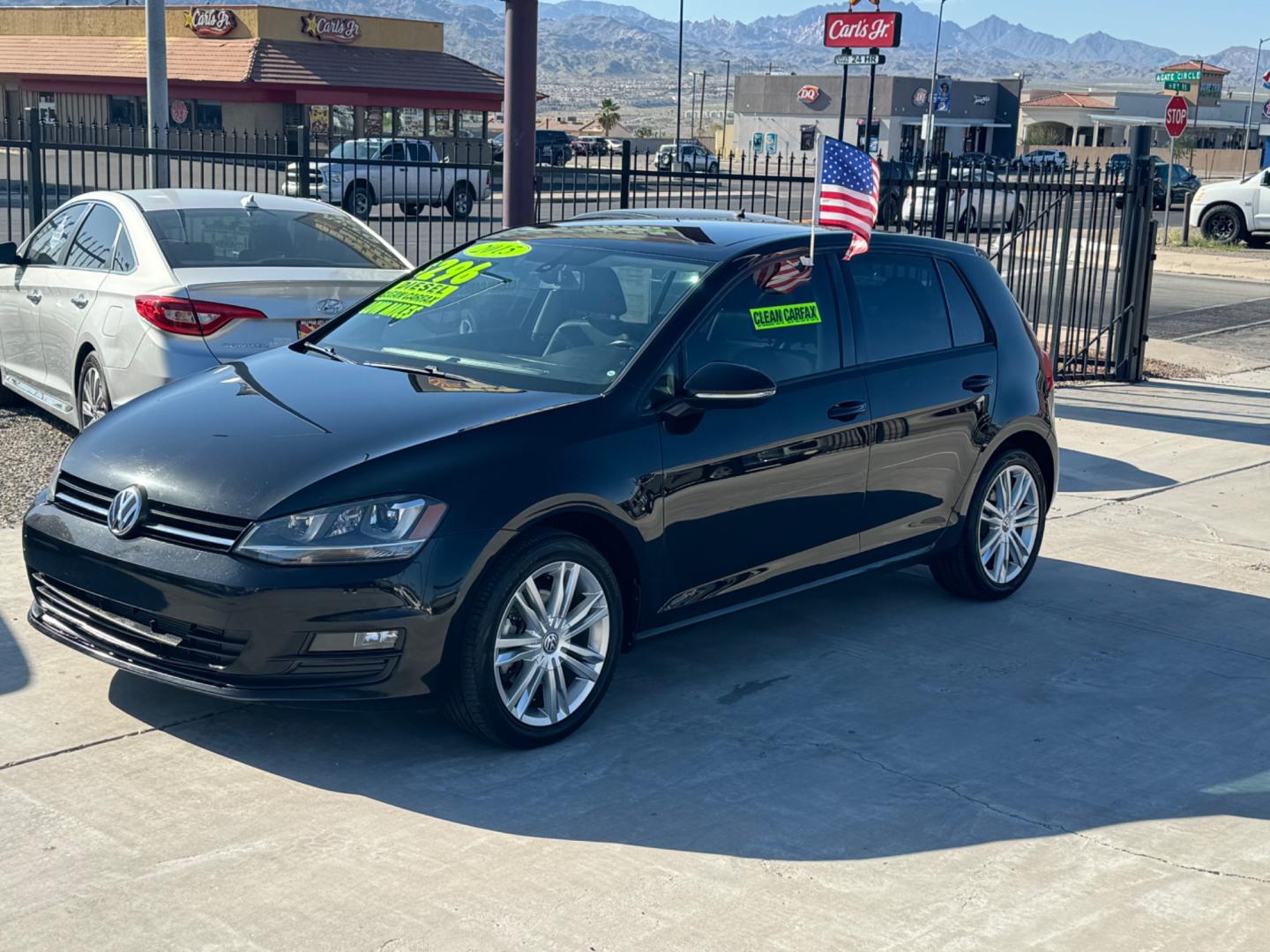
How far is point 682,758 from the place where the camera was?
504cm

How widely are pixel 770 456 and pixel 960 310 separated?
1633 millimetres

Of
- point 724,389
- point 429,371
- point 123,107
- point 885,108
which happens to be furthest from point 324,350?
point 885,108

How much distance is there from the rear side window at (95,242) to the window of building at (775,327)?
14.3ft

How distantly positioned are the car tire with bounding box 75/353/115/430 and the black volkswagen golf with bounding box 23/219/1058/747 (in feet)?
8.49

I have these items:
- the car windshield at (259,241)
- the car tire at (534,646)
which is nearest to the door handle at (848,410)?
the car tire at (534,646)

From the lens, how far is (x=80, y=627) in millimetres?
4949

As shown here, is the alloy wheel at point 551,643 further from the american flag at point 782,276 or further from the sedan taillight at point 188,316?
the sedan taillight at point 188,316

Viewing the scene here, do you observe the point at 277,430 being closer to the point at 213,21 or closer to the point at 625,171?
the point at 625,171

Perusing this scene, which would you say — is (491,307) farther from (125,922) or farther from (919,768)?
(125,922)

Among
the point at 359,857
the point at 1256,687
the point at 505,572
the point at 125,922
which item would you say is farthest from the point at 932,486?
the point at 125,922

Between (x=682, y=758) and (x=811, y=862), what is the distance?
802 mm

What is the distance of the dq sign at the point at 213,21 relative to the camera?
161ft

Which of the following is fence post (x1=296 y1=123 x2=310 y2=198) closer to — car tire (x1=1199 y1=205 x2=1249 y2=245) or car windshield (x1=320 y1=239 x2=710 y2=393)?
car windshield (x1=320 y1=239 x2=710 y2=393)

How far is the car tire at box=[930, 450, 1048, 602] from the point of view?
6.88 meters
